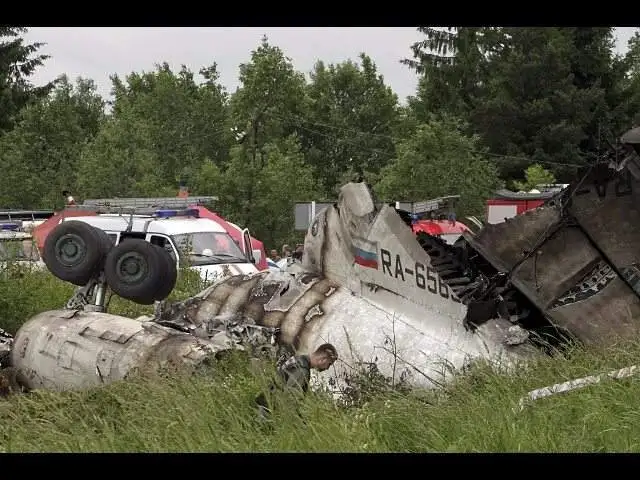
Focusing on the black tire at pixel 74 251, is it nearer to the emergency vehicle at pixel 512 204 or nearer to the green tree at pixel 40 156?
the emergency vehicle at pixel 512 204

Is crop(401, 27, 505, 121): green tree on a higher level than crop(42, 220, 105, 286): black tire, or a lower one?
higher

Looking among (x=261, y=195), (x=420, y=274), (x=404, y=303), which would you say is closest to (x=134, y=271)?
(x=404, y=303)

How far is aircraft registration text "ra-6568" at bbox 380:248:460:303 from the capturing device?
7922 millimetres

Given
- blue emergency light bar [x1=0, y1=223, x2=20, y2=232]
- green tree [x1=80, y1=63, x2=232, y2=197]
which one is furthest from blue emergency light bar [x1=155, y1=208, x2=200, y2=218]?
green tree [x1=80, y1=63, x2=232, y2=197]

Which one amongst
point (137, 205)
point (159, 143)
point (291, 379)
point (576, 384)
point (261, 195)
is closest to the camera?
point (576, 384)

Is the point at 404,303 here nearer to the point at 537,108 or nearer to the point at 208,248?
the point at 208,248

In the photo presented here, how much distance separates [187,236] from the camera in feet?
54.5

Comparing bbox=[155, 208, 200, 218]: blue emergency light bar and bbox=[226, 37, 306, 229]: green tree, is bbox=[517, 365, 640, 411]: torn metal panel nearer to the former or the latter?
bbox=[155, 208, 200, 218]: blue emergency light bar

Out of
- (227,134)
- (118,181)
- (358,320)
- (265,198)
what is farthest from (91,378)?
(227,134)

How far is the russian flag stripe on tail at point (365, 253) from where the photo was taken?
27.1 ft

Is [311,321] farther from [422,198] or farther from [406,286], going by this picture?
[422,198]

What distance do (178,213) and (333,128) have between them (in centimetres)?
2973

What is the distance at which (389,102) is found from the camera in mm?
48500

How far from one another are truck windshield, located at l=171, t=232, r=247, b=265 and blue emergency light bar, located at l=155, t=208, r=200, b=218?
2.48ft
